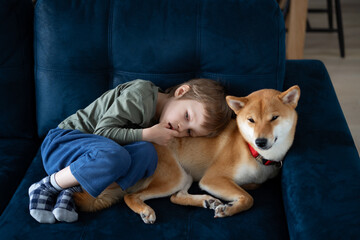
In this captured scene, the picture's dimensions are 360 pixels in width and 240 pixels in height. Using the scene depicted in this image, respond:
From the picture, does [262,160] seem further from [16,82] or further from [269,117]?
[16,82]

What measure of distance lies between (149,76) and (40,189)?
2.20 ft

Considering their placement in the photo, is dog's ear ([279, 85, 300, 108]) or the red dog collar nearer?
dog's ear ([279, 85, 300, 108])

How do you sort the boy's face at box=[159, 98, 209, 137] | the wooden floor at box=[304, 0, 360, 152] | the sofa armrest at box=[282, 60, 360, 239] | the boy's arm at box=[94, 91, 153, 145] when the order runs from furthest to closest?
the wooden floor at box=[304, 0, 360, 152], the boy's face at box=[159, 98, 209, 137], the boy's arm at box=[94, 91, 153, 145], the sofa armrest at box=[282, 60, 360, 239]

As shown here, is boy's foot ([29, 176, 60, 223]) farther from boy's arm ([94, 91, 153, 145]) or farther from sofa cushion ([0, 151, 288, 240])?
boy's arm ([94, 91, 153, 145])

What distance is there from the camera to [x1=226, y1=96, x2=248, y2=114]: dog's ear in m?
1.44

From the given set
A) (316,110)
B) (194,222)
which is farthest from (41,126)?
(316,110)

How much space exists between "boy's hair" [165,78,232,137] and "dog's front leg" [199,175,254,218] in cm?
21

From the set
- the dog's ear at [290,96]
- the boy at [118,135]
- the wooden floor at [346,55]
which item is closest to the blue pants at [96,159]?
the boy at [118,135]

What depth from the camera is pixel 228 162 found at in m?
1.58

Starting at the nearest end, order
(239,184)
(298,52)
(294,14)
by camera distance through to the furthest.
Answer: (239,184), (294,14), (298,52)

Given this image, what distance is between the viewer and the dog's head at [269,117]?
138 cm

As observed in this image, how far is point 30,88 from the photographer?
1806 mm

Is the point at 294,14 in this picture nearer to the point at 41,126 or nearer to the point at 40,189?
the point at 41,126

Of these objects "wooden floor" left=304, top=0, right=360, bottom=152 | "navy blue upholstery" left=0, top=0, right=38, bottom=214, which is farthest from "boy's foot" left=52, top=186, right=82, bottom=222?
"wooden floor" left=304, top=0, right=360, bottom=152
